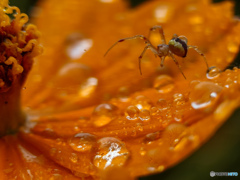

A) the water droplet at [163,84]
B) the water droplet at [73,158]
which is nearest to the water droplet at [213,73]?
the water droplet at [163,84]

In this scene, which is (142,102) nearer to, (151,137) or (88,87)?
(151,137)

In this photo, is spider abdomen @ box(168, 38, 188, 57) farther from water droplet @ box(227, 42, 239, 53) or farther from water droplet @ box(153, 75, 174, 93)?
water droplet @ box(227, 42, 239, 53)

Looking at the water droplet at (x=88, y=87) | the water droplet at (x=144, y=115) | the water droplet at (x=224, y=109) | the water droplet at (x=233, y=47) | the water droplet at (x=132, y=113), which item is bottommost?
the water droplet at (x=88, y=87)

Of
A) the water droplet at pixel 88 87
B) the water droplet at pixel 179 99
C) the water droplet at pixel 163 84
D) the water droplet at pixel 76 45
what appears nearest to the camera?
the water droplet at pixel 179 99

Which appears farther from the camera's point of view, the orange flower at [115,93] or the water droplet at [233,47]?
the water droplet at [233,47]

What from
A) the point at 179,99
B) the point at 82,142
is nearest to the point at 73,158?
the point at 82,142

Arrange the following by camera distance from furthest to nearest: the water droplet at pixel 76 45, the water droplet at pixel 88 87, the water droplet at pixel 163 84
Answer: the water droplet at pixel 76 45
the water droplet at pixel 88 87
the water droplet at pixel 163 84

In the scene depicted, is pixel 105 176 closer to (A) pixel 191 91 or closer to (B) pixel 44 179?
(B) pixel 44 179

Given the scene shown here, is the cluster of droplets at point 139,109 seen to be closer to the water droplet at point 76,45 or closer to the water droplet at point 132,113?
the water droplet at point 132,113
